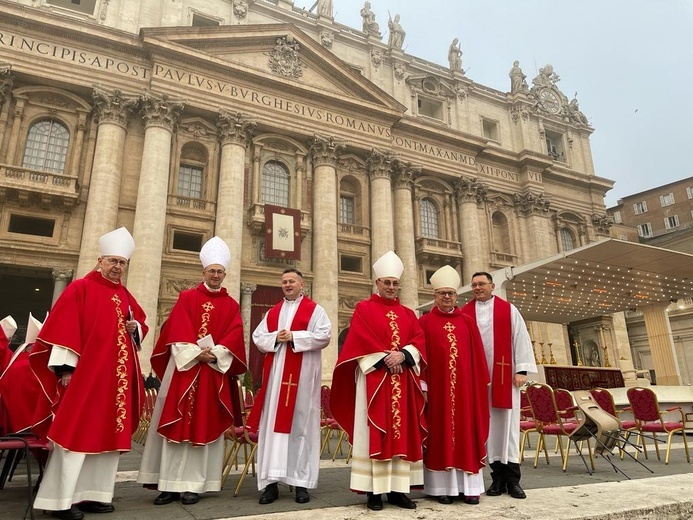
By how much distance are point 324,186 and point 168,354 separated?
16481 mm

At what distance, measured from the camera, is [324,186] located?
20.8 metres

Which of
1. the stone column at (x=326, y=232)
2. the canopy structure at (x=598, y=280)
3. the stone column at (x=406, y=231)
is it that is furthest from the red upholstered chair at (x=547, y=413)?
the stone column at (x=406, y=231)

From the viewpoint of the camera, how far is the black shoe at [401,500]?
400 centimetres

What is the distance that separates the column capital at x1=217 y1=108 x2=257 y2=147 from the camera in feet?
63.4

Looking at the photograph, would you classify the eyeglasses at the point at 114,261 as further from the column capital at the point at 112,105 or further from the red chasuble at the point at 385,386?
the column capital at the point at 112,105

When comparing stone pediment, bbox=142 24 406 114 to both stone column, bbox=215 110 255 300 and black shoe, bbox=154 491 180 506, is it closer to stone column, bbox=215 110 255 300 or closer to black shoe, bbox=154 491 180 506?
stone column, bbox=215 110 255 300

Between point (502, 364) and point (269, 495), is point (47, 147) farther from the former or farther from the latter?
point (502, 364)

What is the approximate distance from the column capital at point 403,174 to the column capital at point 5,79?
50.9ft

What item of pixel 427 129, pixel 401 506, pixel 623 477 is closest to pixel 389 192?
pixel 427 129

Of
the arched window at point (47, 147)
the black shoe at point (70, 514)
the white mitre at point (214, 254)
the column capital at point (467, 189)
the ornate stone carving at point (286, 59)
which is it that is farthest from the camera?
the column capital at point (467, 189)

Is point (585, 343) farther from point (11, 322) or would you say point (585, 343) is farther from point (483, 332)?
point (11, 322)

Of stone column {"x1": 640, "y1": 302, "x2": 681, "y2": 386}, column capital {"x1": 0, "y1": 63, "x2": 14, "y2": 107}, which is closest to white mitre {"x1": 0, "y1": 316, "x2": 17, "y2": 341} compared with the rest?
column capital {"x1": 0, "y1": 63, "x2": 14, "y2": 107}

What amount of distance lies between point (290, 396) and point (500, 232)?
2443 centimetres

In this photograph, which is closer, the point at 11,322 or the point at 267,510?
the point at 267,510
